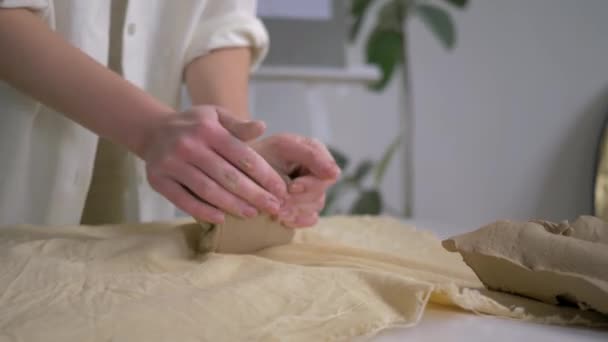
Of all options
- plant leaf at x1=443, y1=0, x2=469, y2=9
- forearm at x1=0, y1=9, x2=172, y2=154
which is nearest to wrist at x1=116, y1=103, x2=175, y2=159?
forearm at x1=0, y1=9, x2=172, y2=154

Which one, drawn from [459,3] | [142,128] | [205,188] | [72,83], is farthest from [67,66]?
[459,3]

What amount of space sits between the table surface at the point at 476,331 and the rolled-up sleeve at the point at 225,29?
583 mm

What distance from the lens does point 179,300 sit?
42cm

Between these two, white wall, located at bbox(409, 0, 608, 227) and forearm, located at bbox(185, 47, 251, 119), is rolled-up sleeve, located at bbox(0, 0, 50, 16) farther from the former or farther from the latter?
white wall, located at bbox(409, 0, 608, 227)

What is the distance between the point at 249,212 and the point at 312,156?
9 cm

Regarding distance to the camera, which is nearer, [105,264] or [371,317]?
[371,317]

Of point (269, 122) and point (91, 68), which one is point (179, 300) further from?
point (269, 122)

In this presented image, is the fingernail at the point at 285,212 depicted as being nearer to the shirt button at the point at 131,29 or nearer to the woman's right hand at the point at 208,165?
the woman's right hand at the point at 208,165

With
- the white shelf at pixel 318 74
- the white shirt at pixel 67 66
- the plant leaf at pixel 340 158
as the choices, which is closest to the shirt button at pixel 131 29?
the white shirt at pixel 67 66

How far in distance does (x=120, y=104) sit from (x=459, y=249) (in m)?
0.39

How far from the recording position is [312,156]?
637 millimetres

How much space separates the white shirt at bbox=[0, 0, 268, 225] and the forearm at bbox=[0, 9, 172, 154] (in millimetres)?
47

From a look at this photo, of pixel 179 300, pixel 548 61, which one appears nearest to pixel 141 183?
pixel 179 300

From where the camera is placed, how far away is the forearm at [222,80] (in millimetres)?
845
